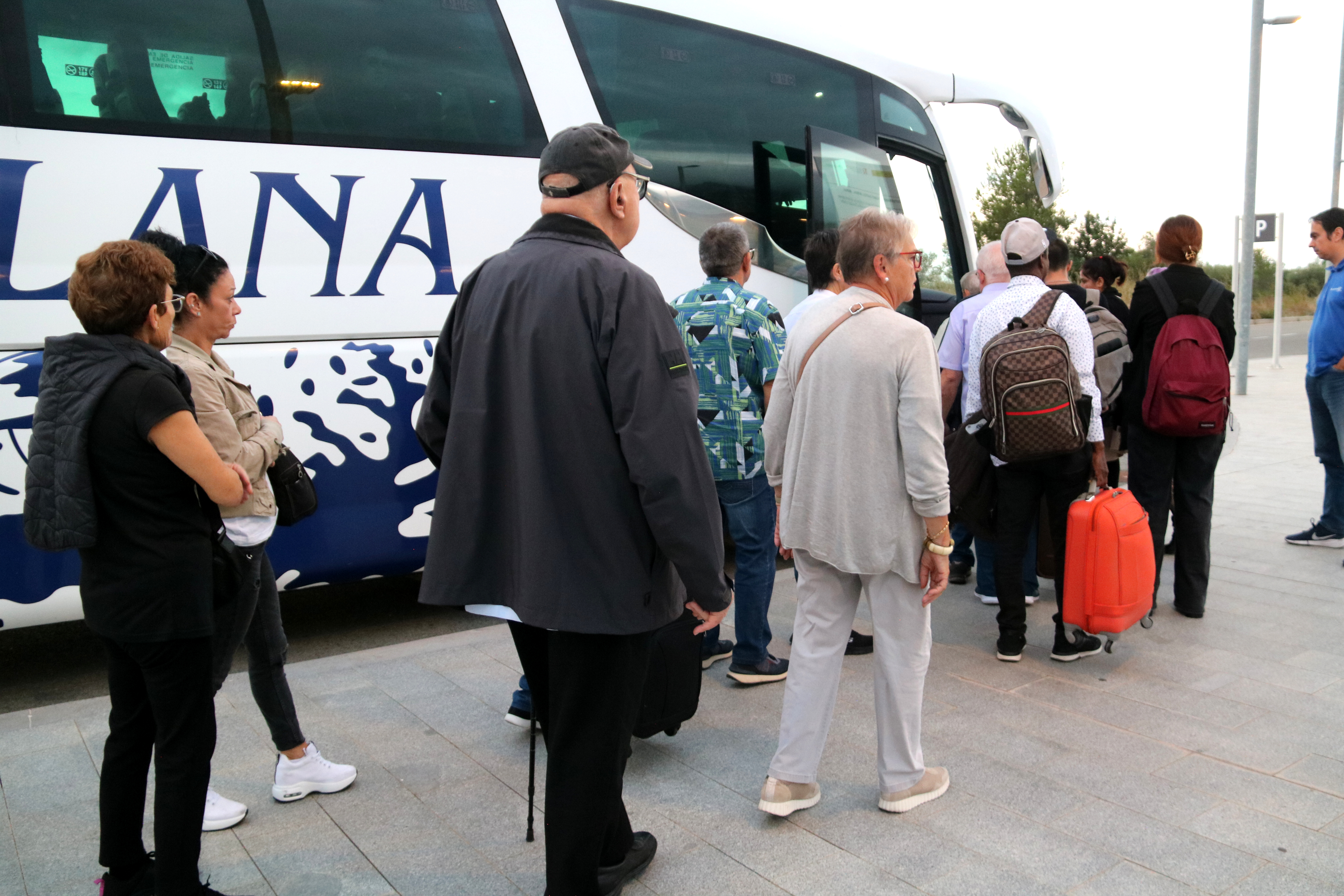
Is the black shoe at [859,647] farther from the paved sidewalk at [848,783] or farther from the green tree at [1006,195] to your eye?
the green tree at [1006,195]

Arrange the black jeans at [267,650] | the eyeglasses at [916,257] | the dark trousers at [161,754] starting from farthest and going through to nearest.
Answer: the eyeglasses at [916,257], the black jeans at [267,650], the dark trousers at [161,754]

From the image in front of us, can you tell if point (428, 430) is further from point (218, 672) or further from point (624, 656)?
point (218, 672)

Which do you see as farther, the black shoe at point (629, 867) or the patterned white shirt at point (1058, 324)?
the patterned white shirt at point (1058, 324)

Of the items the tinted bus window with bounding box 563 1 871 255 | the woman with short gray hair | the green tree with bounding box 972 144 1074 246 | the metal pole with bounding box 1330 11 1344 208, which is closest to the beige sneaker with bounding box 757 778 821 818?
the woman with short gray hair

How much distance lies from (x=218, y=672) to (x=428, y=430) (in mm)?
957

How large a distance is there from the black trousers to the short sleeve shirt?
177 centimetres

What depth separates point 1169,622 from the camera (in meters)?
5.10

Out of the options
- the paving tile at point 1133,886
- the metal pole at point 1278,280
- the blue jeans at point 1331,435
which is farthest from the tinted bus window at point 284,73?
the metal pole at point 1278,280

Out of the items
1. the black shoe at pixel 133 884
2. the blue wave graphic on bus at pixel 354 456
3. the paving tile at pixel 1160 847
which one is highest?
the blue wave graphic on bus at pixel 354 456

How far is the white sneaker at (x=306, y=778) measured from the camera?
3309 mm

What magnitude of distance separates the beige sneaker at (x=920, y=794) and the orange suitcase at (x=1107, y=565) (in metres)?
1.34

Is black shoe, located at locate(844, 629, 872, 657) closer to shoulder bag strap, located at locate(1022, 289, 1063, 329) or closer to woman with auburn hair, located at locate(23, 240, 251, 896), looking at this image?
shoulder bag strap, located at locate(1022, 289, 1063, 329)

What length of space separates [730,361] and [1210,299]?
244 centimetres

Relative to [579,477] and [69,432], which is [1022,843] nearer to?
[579,477]
